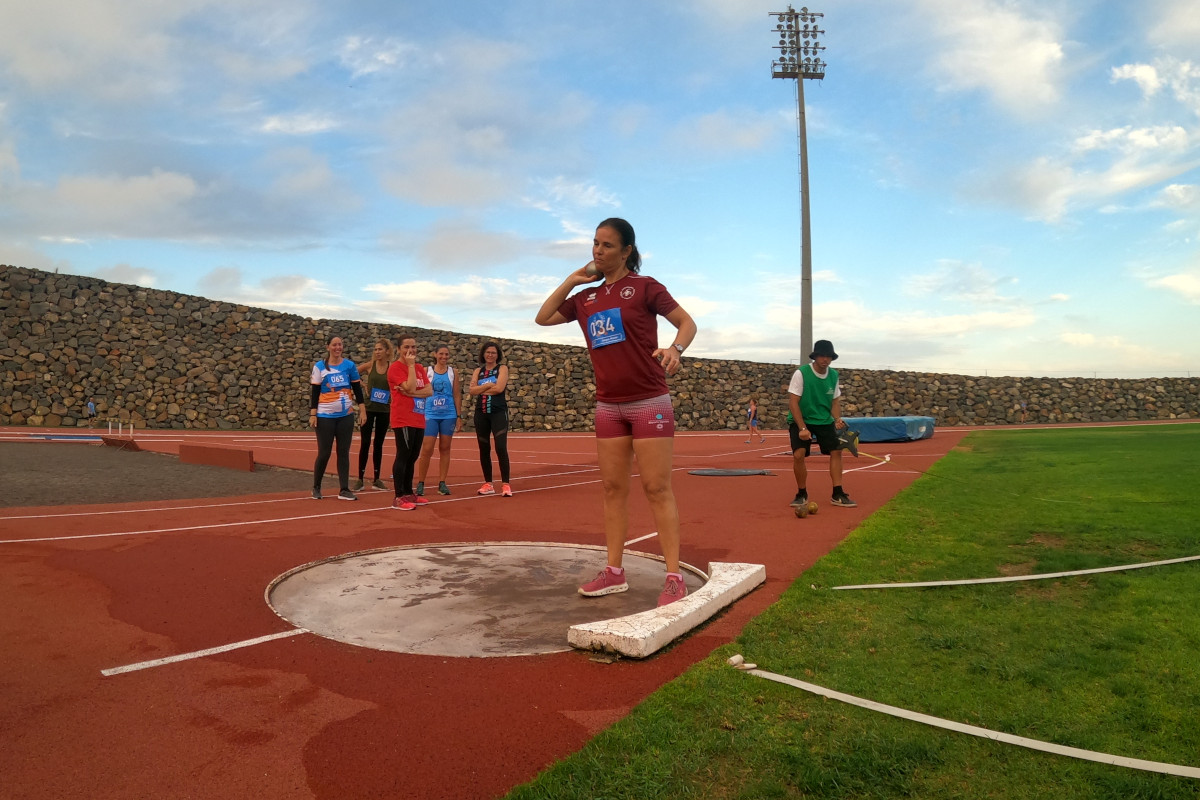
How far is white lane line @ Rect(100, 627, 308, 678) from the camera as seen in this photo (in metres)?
3.33

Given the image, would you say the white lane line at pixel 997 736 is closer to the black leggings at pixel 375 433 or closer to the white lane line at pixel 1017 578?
the white lane line at pixel 1017 578

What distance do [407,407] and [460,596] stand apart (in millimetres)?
4390

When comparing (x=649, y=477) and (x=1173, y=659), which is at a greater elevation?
(x=649, y=477)

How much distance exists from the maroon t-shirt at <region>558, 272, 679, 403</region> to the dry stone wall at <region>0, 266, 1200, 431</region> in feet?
89.9

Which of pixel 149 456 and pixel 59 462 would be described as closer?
pixel 59 462

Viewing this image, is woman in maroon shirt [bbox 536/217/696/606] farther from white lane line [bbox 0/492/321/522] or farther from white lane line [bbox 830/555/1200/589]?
white lane line [bbox 0/492/321/522]

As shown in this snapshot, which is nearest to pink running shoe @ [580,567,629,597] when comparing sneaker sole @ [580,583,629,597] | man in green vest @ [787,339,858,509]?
sneaker sole @ [580,583,629,597]

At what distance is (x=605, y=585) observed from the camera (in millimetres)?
4559

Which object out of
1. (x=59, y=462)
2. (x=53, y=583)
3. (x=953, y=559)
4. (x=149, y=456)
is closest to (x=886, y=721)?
(x=953, y=559)

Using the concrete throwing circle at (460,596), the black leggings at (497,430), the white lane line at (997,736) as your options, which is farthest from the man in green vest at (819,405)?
the white lane line at (997,736)

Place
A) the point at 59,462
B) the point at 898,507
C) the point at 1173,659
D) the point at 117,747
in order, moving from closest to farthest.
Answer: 1. the point at 117,747
2. the point at 1173,659
3. the point at 898,507
4. the point at 59,462

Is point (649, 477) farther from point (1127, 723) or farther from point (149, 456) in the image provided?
point (149, 456)

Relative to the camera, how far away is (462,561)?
18.1ft

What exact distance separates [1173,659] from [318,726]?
3449 millimetres
